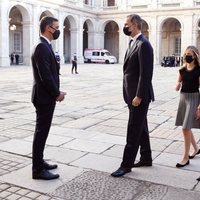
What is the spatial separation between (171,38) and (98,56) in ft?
32.6

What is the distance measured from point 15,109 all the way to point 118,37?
4222 centimetres

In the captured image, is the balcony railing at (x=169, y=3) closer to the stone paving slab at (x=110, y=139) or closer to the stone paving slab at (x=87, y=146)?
the stone paving slab at (x=110, y=139)

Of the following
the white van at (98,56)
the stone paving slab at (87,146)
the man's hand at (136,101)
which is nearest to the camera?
the man's hand at (136,101)

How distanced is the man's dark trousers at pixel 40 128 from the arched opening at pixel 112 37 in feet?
152

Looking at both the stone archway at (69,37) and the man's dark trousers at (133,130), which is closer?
the man's dark trousers at (133,130)

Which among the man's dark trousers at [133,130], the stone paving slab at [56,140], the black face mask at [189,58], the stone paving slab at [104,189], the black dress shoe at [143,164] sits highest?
the black face mask at [189,58]

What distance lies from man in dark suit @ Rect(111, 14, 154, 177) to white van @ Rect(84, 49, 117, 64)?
39235 millimetres

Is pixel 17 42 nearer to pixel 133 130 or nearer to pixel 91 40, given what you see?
pixel 91 40

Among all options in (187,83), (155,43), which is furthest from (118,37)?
(187,83)

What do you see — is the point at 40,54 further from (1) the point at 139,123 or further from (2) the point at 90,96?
(2) the point at 90,96

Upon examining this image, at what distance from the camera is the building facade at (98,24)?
116 feet

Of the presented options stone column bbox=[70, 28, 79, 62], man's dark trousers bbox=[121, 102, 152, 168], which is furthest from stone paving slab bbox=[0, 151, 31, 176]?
stone column bbox=[70, 28, 79, 62]

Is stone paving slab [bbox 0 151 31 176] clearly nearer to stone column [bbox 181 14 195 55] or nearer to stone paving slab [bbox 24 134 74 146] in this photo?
stone paving slab [bbox 24 134 74 146]

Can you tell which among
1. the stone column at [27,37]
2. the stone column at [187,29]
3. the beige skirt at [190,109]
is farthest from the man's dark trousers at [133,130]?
the stone column at [187,29]
